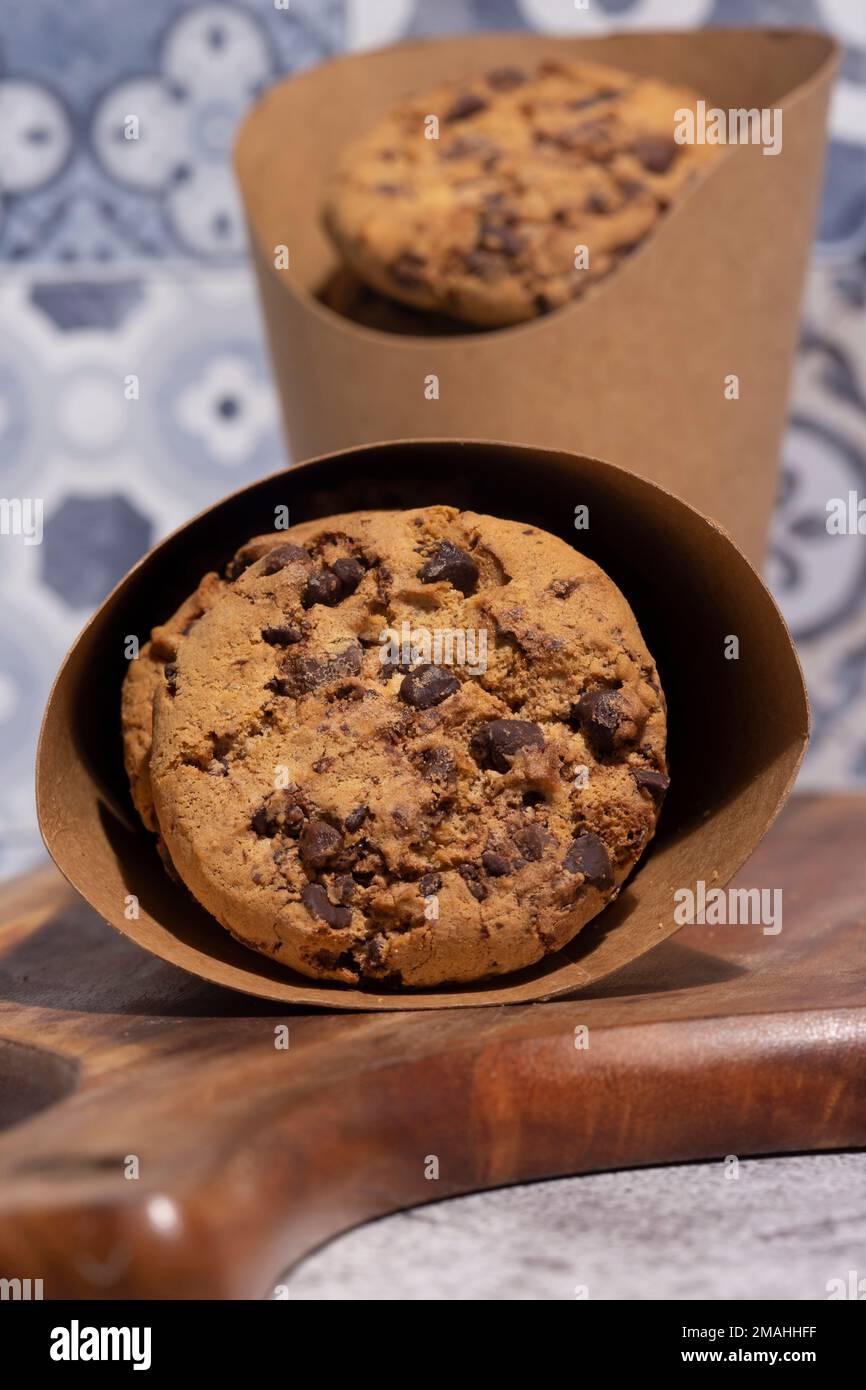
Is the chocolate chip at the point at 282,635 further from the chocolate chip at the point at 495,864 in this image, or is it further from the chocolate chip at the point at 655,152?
the chocolate chip at the point at 655,152

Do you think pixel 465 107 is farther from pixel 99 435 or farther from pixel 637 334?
pixel 99 435

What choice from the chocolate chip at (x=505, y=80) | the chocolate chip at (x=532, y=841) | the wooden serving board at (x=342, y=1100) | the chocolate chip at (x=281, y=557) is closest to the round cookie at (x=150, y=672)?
the chocolate chip at (x=281, y=557)

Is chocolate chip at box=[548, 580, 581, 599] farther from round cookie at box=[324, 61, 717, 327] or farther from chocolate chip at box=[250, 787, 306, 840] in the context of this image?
round cookie at box=[324, 61, 717, 327]

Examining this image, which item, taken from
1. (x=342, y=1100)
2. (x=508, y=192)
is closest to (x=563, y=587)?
(x=342, y=1100)

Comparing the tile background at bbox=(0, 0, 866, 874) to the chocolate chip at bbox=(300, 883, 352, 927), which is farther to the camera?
the tile background at bbox=(0, 0, 866, 874)

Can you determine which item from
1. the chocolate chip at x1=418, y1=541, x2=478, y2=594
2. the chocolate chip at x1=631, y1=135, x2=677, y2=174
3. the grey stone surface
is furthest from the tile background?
the grey stone surface

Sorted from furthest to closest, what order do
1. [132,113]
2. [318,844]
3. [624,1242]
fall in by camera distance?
1. [132,113]
2. [318,844]
3. [624,1242]
